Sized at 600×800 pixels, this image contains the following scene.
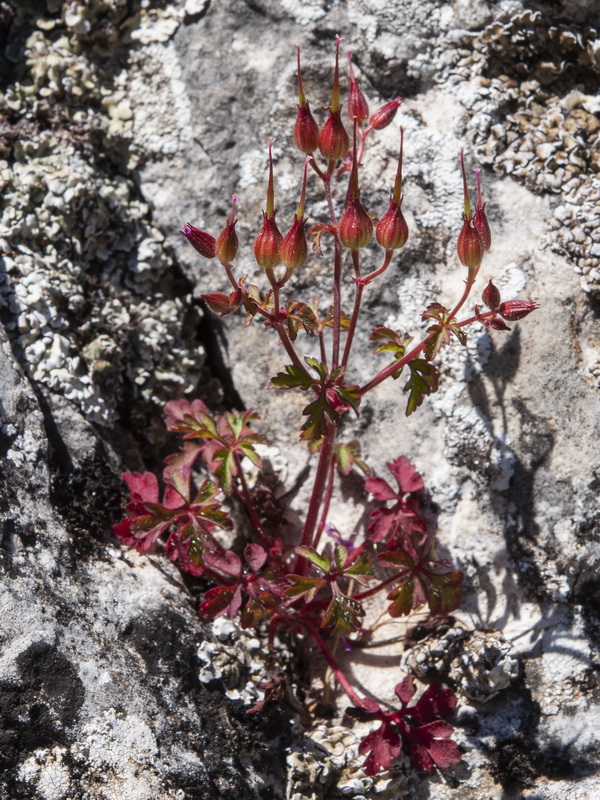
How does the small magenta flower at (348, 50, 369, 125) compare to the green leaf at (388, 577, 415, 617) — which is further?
the green leaf at (388, 577, 415, 617)

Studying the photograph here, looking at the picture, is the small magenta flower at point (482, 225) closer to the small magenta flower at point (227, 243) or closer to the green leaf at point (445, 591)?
the small magenta flower at point (227, 243)

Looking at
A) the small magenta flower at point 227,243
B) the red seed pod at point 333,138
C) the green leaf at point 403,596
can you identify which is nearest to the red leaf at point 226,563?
the green leaf at point 403,596

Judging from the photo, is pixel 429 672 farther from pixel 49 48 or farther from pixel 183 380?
pixel 49 48

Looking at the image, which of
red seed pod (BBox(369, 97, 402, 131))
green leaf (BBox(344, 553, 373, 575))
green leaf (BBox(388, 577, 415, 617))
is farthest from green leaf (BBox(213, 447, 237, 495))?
red seed pod (BBox(369, 97, 402, 131))

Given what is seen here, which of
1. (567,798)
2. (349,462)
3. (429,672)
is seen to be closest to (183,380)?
(349,462)

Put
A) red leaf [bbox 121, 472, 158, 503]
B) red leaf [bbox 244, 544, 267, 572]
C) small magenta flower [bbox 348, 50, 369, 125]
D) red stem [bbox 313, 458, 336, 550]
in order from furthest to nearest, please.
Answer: red stem [bbox 313, 458, 336, 550] → red leaf [bbox 121, 472, 158, 503] → red leaf [bbox 244, 544, 267, 572] → small magenta flower [bbox 348, 50, 369, 125]

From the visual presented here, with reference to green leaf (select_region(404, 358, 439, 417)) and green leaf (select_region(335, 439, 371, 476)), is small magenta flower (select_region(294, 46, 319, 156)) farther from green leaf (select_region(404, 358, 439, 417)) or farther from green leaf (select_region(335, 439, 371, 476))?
green leaf (select_region(335, 439, 371, 476))

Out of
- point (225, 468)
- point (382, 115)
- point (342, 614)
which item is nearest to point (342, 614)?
point (342, 614)
